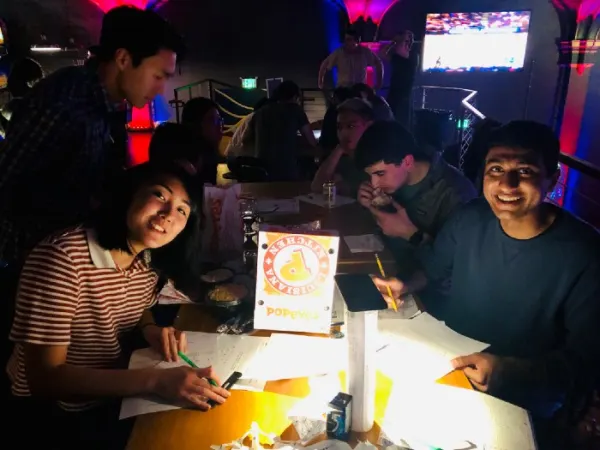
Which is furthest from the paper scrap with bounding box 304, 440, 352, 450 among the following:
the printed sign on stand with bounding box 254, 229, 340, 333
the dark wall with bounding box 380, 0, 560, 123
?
the dark wall with bounding box 380, 0, 560, 123

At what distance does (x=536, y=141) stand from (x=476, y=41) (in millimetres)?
8534

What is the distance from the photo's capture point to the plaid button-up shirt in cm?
183

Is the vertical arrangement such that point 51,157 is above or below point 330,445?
above

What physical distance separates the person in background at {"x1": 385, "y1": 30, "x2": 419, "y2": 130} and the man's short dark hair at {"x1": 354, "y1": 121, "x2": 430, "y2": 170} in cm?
514

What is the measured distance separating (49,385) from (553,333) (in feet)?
5.08

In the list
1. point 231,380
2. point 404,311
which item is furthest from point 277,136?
point 231,380

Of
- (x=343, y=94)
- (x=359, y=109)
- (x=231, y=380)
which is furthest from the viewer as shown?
(x=343, y=94)

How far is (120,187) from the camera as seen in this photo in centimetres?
150

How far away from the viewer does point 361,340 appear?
0.99m

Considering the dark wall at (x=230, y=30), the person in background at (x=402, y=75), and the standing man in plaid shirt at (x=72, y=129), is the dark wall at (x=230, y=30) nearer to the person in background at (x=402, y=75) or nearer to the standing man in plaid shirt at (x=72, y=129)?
the person in background at (x=402, y=75)

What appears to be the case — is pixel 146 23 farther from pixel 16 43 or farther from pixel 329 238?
pixel 16 43

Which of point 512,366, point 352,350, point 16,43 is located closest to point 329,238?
point 352,350

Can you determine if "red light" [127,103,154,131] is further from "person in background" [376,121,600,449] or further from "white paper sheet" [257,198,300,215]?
"person in background" [376,121,600,449]

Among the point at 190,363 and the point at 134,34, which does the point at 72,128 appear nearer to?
the point at 134,34
